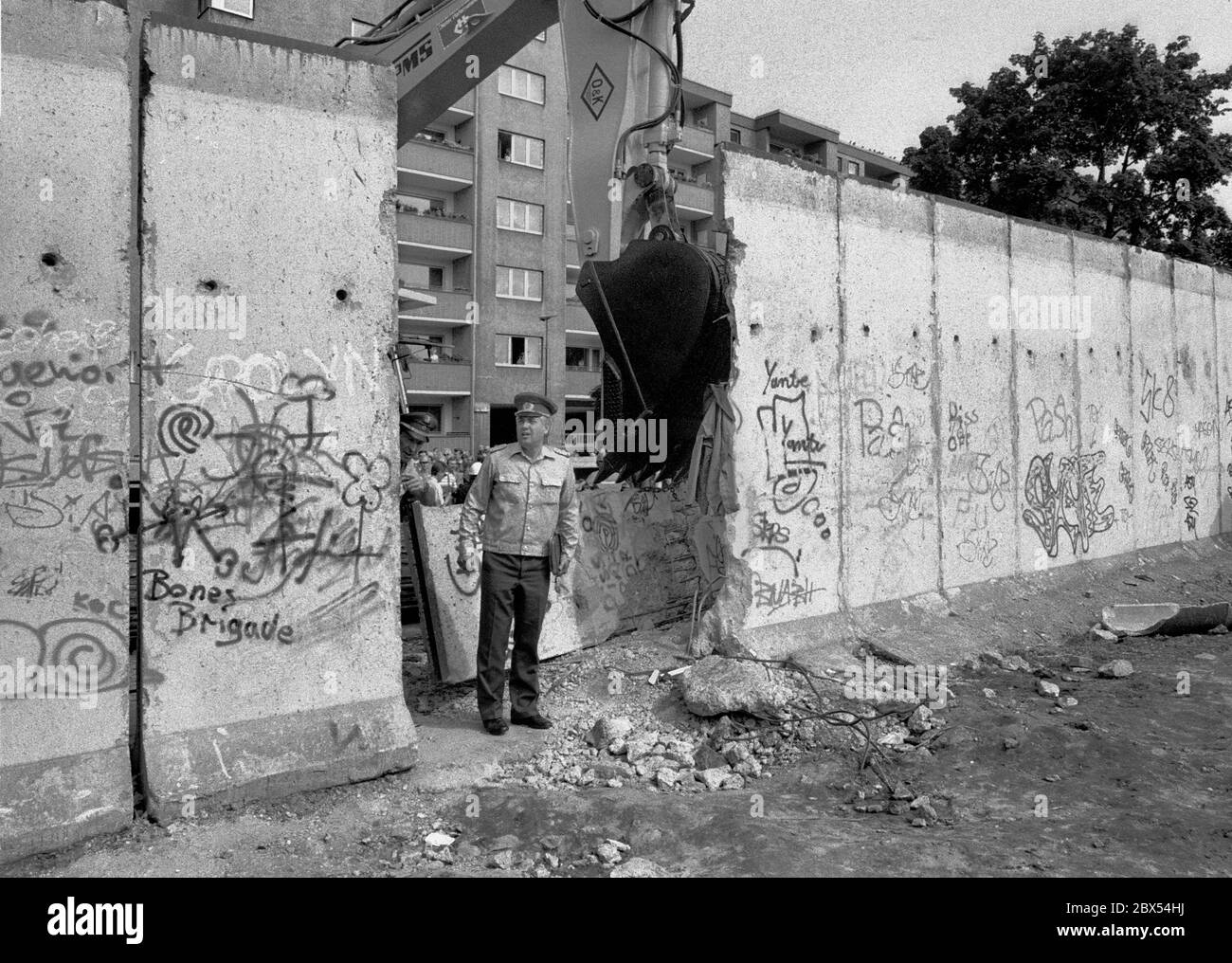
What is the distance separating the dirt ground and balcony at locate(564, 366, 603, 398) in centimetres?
2695

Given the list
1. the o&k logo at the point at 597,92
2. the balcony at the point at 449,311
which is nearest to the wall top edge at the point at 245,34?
the o&k logo at the point at 597,92

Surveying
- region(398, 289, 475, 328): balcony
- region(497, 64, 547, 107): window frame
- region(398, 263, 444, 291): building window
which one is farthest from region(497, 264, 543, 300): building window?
region(497, 64, 547, 107): window frame

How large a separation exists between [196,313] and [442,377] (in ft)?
81.8

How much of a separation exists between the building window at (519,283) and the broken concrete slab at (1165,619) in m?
24.1

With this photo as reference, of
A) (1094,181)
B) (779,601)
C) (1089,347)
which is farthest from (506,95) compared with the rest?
(779,601)

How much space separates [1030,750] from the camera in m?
4.84

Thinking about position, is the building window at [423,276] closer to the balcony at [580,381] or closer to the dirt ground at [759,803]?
the balcony at [580,381]

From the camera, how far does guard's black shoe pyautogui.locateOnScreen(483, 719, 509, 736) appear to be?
4.96 m

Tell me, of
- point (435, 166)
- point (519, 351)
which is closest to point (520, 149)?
point (435, 166)

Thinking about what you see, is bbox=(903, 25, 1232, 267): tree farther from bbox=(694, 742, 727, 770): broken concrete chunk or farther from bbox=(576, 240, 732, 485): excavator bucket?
bbox=(694, 742, 727, 770): broken concrete chunk

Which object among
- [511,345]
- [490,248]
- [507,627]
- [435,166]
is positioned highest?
[435,166]

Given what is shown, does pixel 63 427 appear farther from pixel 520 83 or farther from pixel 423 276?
pixel 520 83

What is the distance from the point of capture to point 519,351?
30.5m
